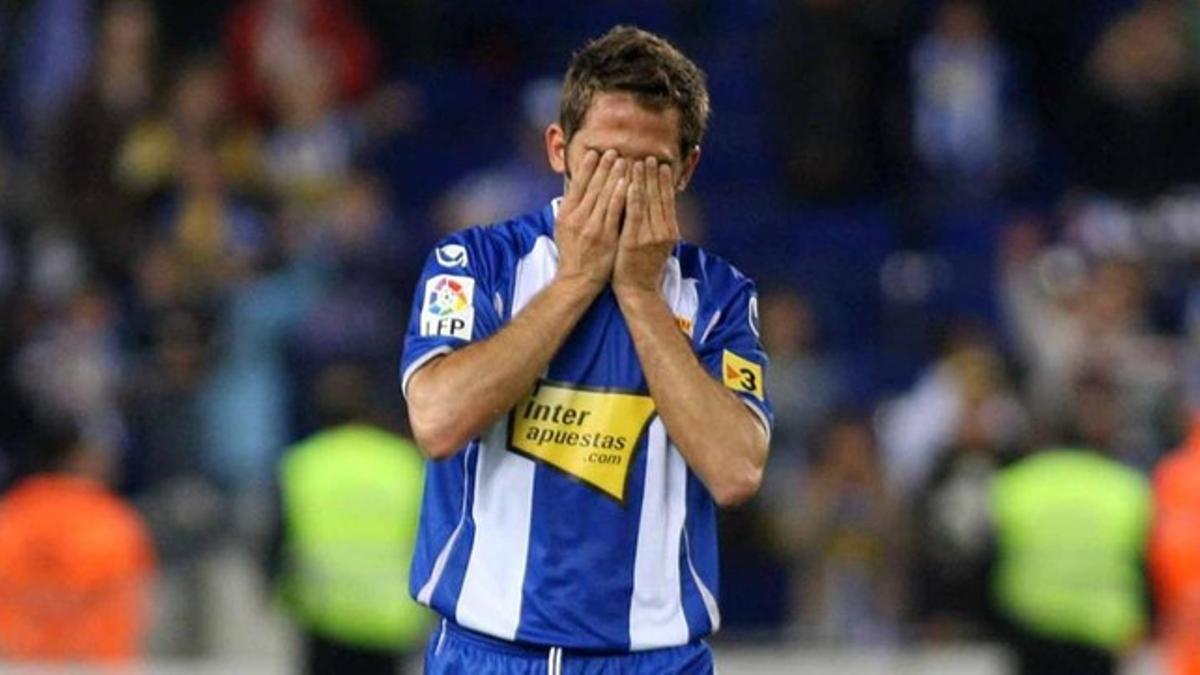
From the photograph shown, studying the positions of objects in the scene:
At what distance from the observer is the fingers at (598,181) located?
15.1ft

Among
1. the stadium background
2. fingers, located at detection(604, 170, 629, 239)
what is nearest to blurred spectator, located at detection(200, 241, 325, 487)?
the stadium background

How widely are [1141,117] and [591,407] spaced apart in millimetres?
9945

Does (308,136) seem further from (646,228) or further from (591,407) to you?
(646,228)

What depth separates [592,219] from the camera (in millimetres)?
4648

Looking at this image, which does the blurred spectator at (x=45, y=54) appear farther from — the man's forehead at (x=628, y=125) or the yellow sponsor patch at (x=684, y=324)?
the man's forehead at (x=628, y=125)

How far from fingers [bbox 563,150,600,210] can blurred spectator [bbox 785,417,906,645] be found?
733 cm

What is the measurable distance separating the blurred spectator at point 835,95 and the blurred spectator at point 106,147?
3069mm

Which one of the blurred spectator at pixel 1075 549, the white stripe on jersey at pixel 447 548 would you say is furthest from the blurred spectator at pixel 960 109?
the white stripe on jersey at pixel 447 548

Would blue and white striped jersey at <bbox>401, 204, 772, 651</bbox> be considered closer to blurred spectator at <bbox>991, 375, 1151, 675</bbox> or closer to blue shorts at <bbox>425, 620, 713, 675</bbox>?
blue shorts at <bbox>425, 620, 713, 675</bbox>

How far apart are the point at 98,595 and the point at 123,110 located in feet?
9.74

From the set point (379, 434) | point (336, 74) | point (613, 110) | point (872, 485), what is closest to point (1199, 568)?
point (872, 485)

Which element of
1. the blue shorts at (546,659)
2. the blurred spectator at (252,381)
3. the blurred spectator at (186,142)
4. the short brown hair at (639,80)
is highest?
the blurred spectator at (186,142)

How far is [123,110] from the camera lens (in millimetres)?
13047

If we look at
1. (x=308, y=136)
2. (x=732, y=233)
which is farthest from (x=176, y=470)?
(x=732, y=233)
